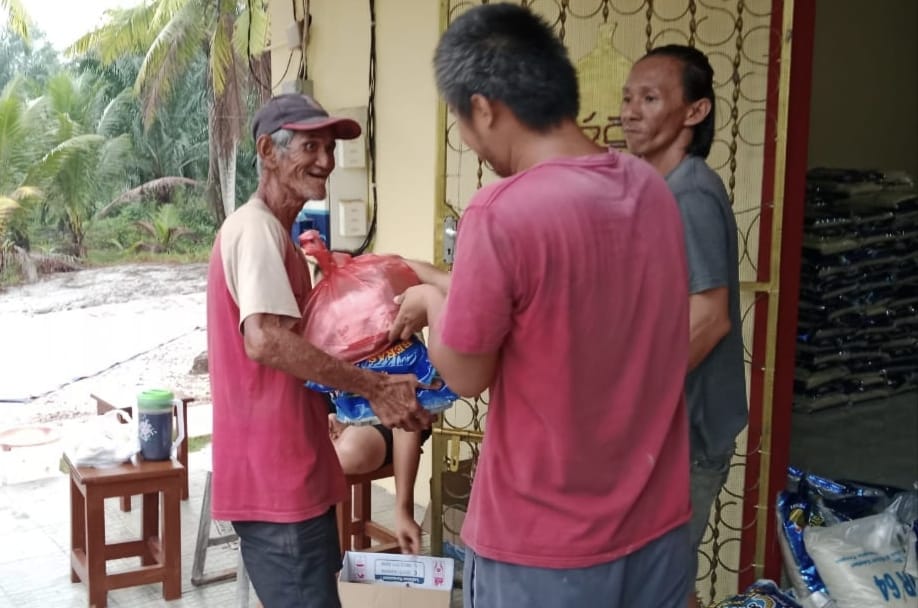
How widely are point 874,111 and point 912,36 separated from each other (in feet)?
2.19

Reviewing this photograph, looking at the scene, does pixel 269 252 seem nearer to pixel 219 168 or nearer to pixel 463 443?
pixel 463 443

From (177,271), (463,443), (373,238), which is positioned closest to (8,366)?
(177,271)

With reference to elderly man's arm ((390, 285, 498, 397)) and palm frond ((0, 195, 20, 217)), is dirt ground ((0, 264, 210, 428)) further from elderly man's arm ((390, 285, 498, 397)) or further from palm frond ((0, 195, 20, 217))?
elderly man's arm ((390, 285, 498, 397))

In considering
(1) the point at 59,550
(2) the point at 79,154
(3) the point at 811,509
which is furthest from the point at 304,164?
(2) the point at 79,154

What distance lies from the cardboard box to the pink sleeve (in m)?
1.19

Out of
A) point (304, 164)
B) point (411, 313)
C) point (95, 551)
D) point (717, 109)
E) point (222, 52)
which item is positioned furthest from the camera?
point (222, 52)

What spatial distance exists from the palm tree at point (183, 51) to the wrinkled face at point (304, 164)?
1042 centimetres

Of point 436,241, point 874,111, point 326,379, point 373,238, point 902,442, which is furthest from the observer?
point 874,111

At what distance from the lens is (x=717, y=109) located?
9.85 ft

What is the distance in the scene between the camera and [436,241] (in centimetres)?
320

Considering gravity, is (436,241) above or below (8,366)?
above

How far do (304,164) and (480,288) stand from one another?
891mm

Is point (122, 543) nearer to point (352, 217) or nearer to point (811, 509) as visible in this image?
point (352, 217)

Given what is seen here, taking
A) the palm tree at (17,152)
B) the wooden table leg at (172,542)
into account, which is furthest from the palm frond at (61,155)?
the wooden table leg at (172,542)
